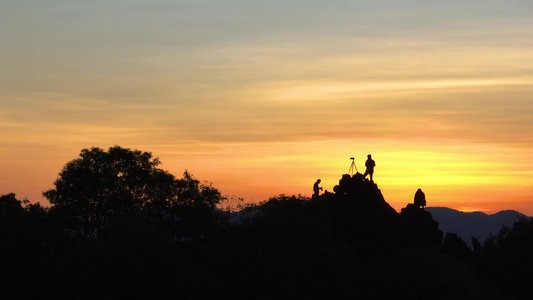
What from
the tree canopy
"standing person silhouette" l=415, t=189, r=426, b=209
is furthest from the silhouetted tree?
"standing person silhouette" l=415, t=189, r=426, b=209

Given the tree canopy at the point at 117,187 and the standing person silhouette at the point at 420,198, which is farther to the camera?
the tree canopy at the point at 117,187

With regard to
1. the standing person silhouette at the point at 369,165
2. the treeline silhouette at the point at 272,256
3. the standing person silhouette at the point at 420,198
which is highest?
the standing person silhouette at the point at 369,165

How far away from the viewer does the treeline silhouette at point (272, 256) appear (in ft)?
281

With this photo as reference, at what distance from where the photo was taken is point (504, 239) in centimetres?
12619

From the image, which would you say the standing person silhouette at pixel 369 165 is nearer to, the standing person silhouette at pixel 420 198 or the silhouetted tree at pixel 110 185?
the standing person silhouette at pixel 420 198

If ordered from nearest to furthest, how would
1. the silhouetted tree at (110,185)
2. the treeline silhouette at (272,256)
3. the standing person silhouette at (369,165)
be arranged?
the treeline silhouette at (272,256) → the standing person silhouette at (369,165) → the silhouetted tree at (110,185)

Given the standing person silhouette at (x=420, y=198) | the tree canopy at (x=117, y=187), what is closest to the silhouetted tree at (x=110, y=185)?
the tree canopy at (x=117, y=187)

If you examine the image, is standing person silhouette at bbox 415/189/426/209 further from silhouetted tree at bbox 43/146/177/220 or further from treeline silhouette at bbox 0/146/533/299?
silhouetted tree at bbox 43/146/177/220

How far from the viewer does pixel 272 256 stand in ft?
298

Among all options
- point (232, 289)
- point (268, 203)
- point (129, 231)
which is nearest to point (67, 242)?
point (129, 231)

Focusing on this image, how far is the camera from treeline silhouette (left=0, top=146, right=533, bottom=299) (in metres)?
85.7

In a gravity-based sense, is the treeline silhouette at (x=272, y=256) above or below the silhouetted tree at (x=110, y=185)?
below

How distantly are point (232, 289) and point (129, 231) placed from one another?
12.6 m

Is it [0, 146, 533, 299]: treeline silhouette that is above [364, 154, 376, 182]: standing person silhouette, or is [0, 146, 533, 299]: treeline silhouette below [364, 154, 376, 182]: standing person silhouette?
below
